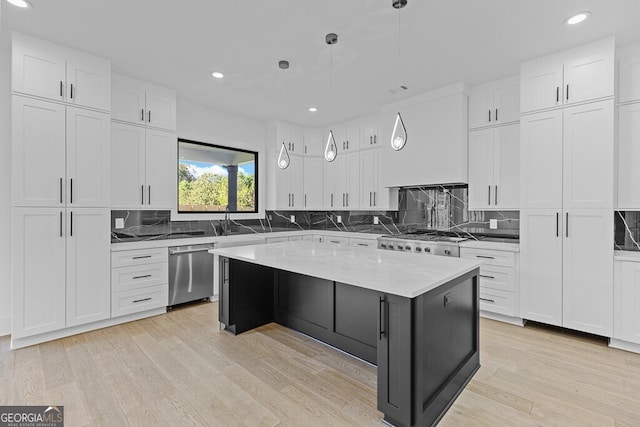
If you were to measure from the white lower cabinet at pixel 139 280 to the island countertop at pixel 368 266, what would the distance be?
4.00 ft

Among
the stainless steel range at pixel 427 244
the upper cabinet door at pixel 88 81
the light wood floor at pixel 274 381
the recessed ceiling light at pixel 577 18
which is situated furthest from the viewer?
the stainless steel range at pixel 427 244

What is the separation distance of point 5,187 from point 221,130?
2.64 meters

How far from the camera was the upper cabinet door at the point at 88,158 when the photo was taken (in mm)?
2992

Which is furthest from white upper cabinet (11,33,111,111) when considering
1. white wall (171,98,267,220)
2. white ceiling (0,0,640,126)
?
white wall (171,98,267,220)

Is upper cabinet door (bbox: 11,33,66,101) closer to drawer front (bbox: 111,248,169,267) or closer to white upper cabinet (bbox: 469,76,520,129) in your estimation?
drawer front (bbox: 111,248,169,267)

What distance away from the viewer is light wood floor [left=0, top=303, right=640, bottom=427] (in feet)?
6.11

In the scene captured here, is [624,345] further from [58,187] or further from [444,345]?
[58,187]

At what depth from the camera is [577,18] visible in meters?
2.50

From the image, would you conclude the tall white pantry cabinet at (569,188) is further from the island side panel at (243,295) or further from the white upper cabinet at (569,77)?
the island side panel at (243,295)

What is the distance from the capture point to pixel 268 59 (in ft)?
10.5

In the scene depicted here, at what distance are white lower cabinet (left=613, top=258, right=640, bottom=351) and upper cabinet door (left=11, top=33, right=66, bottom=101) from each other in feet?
18.2

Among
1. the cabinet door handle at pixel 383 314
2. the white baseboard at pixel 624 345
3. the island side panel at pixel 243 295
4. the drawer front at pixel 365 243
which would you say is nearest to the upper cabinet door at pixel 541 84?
the white baseboard at pixel 624 345

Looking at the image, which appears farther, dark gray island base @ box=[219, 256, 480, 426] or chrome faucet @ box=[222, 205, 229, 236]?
chrome faucet @ box=[222, 205, 229, 236]

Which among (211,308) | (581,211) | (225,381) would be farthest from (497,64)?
(211,308)
